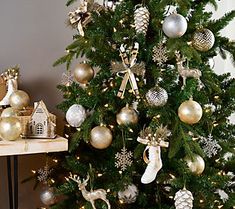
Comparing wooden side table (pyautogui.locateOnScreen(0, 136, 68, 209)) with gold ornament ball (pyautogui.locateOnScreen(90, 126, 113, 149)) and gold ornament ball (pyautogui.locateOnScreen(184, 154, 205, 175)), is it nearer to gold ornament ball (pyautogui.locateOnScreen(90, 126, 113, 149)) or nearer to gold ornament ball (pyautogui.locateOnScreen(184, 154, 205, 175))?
gold ornament ball (pyautogui.locateOnScreen(90, 126, 113, 149))

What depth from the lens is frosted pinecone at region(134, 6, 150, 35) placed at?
156cm

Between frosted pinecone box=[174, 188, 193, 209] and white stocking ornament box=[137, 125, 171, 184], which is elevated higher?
white stocking ornament box=[137, 125, 171, 184]

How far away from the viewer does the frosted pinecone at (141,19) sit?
5.11ft

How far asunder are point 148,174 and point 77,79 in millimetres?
476

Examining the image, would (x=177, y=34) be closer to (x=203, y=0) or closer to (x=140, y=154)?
(x=203, y=0)

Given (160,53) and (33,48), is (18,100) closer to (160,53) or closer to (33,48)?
(33,48)

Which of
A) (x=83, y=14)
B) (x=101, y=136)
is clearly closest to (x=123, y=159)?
(x=101, y=136)

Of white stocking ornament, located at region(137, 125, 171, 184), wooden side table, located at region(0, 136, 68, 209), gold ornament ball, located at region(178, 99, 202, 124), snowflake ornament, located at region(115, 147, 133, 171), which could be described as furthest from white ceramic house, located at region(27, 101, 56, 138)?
gold ornament ball, located at region(178, 99, 202, 124)

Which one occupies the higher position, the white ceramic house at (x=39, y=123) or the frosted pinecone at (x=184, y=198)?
the white ceramic house at (x=39, y=123)

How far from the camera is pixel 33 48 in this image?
207 cm

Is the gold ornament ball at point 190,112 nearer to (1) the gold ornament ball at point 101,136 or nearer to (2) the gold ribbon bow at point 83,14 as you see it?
(1) the gold ornament ball at point 101,136

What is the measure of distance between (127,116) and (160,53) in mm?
253

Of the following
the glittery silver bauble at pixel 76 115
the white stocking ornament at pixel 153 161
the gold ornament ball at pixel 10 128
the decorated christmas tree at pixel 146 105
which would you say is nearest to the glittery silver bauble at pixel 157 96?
the decorated christmas tree at pixel 146 105

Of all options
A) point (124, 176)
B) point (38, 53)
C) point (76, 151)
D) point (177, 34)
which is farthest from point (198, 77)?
point (38, 53)
